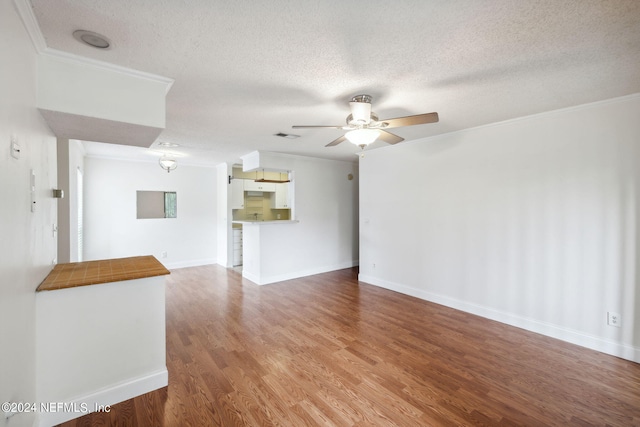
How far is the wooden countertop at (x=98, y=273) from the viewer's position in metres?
1.82

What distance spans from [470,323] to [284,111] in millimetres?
3259

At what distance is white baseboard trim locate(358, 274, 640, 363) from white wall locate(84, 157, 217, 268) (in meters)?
4.83

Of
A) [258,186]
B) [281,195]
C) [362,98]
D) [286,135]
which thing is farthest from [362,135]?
[281,195]

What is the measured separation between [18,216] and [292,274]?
428 centimetres

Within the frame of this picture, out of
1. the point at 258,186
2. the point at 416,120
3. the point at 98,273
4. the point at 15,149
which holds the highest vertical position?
the point at 416,120

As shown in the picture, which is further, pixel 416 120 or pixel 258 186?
pixel 258 186

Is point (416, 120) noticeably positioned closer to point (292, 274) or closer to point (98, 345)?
point (98, 345)

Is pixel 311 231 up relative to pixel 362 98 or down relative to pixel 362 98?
down

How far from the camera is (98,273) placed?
2.08 metres

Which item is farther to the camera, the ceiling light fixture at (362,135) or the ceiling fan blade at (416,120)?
the ceiling light fixture at (362,135)

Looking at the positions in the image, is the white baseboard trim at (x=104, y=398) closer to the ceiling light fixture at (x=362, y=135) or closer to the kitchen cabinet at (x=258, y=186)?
the ceiling light fixture at (x=362, y=135)

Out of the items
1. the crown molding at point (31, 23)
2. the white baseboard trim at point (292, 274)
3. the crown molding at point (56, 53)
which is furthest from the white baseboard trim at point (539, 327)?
the crown molding at point (31, 23)

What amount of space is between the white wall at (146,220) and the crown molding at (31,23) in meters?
4.48

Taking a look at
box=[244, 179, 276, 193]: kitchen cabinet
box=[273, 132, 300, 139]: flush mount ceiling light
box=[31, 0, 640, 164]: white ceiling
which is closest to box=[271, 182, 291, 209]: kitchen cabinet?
box=[244, 179, 276, 193]: kitchen cabinet
